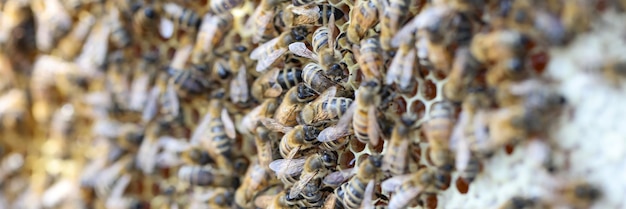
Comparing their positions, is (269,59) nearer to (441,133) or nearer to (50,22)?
(441,133)

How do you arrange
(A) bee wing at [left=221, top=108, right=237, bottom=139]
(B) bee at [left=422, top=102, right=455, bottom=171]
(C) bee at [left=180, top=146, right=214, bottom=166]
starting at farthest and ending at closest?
(C) bee at [left=180, top=146, right=214, bottom=166] → (A) bee wing at [left=221, top=108, right=237, bottom=139] → (B) bee at [left=422, top=102, right=455, bottom=171]

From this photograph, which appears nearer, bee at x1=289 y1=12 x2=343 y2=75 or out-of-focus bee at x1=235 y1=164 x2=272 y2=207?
bee at x1=289 y1=12 x2=343 y2=75

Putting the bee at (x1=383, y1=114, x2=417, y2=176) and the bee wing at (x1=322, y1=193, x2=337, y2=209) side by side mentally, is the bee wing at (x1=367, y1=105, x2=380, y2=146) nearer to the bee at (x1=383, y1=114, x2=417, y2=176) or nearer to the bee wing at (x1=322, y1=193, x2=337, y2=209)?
the bee at (x1=383, y1=114, x2=417, y2=176)

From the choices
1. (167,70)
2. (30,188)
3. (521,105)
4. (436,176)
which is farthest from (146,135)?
(521,105)

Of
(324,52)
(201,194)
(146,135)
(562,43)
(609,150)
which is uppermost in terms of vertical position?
(146,135)

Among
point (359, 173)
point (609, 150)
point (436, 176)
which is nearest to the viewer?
point (609, 150)

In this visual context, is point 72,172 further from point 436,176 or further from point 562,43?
point 562,43

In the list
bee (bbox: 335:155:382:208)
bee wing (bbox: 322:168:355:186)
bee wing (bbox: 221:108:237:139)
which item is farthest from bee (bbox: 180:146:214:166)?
bee (bbox: 335:155:382:208)
